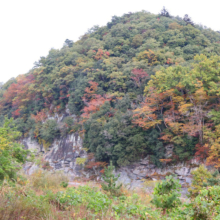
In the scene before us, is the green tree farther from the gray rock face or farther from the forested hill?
the forested hill

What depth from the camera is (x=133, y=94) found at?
20.3 meters

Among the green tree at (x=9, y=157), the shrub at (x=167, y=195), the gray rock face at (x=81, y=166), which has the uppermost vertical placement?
the shrub at (x=167, y=195)

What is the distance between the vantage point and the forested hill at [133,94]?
14.4 meters

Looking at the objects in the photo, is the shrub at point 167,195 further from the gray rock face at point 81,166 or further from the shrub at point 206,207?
the gray rock face at point 81,166

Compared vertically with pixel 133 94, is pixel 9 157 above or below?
below

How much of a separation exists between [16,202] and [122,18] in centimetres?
3931

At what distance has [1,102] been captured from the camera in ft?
116

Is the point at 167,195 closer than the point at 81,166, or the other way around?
the point at 167,195

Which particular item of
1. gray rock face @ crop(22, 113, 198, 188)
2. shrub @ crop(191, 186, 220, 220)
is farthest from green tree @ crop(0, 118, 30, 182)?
shrub @ crop(191, 186, 220, 220)

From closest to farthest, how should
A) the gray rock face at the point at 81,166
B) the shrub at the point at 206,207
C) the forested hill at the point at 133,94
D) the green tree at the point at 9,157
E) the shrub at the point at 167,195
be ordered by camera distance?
1. the shrub at the point at 206,207
2. the shrub at the point at 167,195
3. the green tree at the point at 9,157
4. the forested hill at the point at 133,94
5. the gray rock face at the point at 81,166

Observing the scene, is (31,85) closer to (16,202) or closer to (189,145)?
(189,145)

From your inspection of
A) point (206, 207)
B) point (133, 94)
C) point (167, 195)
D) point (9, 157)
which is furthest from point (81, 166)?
point (206, 207)

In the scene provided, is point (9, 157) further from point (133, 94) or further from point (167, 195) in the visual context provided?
point (133, 94)

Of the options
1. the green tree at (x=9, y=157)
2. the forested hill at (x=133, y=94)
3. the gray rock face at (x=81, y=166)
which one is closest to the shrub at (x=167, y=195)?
the green tree at (x=9, y=157)
